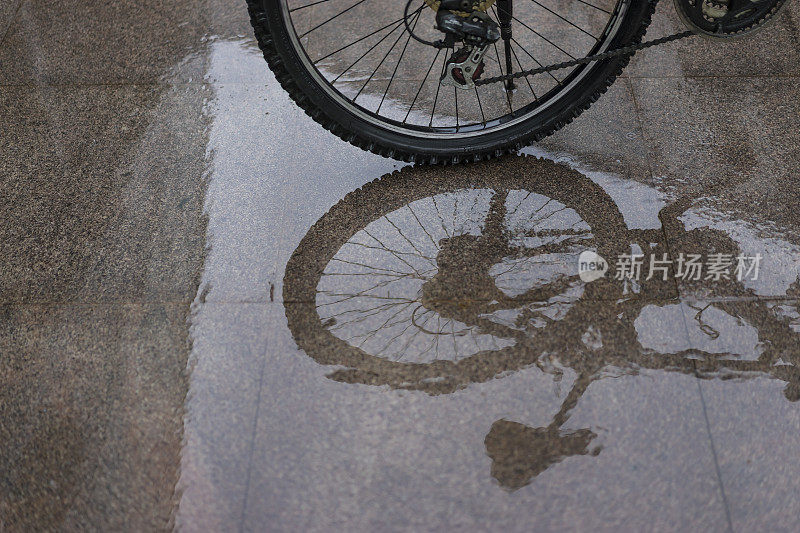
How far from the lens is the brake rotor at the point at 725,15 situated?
254 cm

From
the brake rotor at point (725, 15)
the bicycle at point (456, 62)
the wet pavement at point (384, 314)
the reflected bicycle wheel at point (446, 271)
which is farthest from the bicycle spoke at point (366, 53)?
the brake rotor at point (725, 15)

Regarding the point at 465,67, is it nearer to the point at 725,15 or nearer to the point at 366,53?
the point at 366,53

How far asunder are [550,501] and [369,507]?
1.57 feet

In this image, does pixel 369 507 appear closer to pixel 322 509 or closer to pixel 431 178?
pixel 322 509

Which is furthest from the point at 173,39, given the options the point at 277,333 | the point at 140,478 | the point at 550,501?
the point at 550,501

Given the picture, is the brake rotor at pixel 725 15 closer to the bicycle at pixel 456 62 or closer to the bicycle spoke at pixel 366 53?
the bicycle at pixel 456 62

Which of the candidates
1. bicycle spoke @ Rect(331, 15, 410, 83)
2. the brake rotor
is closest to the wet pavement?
bicycle spoke @ Rect(331, 15, 410, 83)

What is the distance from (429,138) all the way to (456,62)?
0.30 m

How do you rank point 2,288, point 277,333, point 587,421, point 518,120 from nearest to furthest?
point 587,421
point 277,333
point 2,288
point 518,120

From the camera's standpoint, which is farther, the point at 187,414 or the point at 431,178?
the point at 431,178

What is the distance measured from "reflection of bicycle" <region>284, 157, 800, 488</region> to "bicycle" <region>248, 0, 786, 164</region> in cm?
16

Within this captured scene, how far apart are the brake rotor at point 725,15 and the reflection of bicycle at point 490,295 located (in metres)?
0.59

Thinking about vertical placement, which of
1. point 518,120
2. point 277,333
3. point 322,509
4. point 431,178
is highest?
point 518,120

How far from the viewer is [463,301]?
8.16ft
